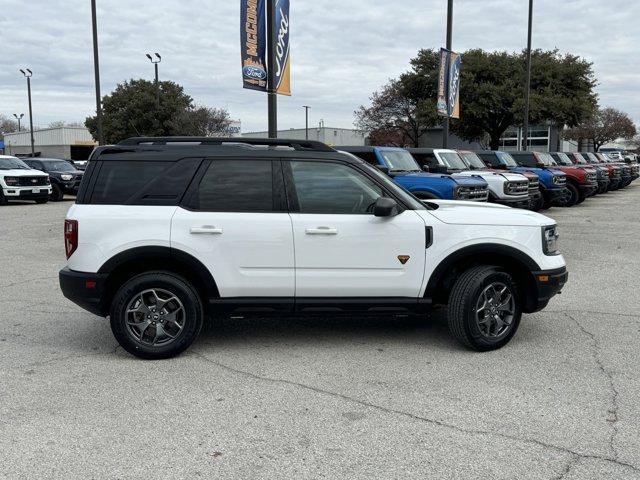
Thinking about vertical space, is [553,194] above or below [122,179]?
below

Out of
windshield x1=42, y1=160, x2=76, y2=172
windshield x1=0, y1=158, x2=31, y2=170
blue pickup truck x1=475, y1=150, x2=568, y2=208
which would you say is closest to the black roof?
blue pickup truck x1=475, y1=150, x2=568, y2=208

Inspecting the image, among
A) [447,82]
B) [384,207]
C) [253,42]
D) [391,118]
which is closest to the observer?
[384,207]

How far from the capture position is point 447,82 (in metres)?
18.3

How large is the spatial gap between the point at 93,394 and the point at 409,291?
101 inches

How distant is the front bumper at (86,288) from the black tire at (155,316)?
0.16 meters

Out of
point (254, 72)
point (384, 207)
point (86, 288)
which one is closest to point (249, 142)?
point (384, 207)

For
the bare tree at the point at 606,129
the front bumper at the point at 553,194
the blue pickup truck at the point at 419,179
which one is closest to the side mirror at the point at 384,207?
the blue pickup truck at the point at 419,179

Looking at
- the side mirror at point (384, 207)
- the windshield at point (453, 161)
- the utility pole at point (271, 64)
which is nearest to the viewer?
the side mirror at point (384, 207)

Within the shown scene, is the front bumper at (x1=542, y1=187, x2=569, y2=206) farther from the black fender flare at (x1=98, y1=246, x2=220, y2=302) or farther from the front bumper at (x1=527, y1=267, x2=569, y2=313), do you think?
the black fender flare at (x1=98, y1=246, x2=220, y2=302)

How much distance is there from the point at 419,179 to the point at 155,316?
26.2ft

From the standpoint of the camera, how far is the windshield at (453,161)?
47.7 ft

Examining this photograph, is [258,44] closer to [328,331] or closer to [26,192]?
[328,331]

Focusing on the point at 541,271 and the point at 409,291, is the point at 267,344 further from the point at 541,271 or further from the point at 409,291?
the point at 541,271

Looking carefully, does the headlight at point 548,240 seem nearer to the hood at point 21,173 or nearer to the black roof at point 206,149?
the black roof at point 206,149
